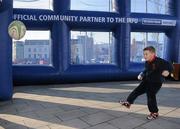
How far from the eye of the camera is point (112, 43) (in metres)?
11.9

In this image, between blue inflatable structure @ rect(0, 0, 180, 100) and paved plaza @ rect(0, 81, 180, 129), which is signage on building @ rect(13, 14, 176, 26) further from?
paved plaza @ rect(0, 81, 180, 129)

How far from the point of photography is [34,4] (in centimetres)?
1107

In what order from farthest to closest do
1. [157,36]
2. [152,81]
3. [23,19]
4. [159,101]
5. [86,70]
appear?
[157,36]
[86,70]
[23,19]
[159,101]
[152,81]

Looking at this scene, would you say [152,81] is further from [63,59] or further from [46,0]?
[46,0]

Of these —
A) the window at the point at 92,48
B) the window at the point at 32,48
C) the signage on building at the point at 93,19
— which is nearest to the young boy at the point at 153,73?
the signage on building at the point at 93,19

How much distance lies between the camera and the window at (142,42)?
40.4ft

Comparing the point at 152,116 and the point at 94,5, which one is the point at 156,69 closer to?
the point at 152,116

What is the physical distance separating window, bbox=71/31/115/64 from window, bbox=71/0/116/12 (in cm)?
86

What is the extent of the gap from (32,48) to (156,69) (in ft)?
22.6

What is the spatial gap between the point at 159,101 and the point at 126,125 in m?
2.42

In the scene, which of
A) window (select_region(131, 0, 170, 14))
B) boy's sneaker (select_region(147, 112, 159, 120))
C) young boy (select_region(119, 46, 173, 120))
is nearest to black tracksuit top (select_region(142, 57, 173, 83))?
young boy (select_region(119, 46, 173, 120))

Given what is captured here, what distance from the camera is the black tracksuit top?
5641mm

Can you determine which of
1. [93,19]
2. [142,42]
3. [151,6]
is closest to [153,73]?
[93,19]

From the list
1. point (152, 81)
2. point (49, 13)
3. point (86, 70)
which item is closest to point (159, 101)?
point (152, 81)
